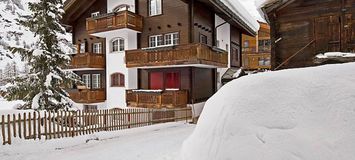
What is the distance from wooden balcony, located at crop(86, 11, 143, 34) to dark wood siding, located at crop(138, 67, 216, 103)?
3.84 meters

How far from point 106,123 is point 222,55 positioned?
11.7 metres

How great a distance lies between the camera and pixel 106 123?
12984 mm

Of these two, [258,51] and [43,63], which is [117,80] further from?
[258,51]

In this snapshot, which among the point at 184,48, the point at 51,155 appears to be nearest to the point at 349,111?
the point at 51,155

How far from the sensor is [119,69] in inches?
852

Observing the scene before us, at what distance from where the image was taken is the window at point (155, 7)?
67.7 feet

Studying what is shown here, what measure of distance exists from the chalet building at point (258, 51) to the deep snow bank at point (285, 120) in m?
30.9

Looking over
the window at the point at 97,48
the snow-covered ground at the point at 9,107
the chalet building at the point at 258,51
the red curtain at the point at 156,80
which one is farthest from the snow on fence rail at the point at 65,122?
the chalet building at the point at 258,51

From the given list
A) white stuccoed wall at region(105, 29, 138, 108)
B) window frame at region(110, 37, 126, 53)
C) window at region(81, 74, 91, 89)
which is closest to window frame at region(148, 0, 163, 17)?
white stuccoed wall at region(105, 29, 138, 108)

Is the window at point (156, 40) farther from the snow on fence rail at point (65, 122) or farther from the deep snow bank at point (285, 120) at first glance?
the deep snow bank at point (285, 120)

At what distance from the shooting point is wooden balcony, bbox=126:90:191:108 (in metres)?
17.3

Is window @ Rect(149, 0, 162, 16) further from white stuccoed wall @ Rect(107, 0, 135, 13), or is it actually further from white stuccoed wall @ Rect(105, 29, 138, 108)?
white stuccoed wall @ Rect(105, 29, 138, 108)

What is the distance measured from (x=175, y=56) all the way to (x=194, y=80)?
2.73 m

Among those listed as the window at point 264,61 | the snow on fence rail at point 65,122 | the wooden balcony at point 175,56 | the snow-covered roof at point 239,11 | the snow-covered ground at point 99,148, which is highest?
the snow-covered roof at point 239,11
